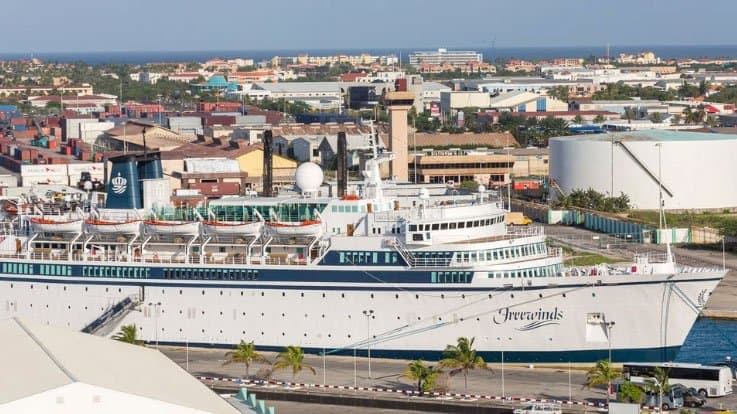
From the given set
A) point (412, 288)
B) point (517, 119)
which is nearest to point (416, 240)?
→ point (412, 288)

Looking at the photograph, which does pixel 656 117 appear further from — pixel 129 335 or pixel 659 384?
pixel 659 384

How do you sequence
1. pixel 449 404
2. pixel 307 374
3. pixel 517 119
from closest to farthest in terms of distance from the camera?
1. pixel 449 404
2. pixel 307 374
3. pixel 517 119

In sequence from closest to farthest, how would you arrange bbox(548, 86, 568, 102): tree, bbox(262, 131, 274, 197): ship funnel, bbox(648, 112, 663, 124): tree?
bbox(262, 131, 274, 197): ship funnel < bbox(648, 112, 663, 124): tree < bbox(548, 86, 568, 102): tree

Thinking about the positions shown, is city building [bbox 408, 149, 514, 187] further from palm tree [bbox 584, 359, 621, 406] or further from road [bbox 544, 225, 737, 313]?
palm tree [bbox 584, 359, 621, 406]

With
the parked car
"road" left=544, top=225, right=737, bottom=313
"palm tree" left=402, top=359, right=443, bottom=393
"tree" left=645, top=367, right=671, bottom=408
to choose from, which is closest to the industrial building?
"road" left=544, top=225, right=737, bottom=313

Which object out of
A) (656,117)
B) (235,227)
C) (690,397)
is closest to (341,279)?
(235,227)

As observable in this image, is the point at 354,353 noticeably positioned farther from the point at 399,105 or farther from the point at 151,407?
the point at 399,105
